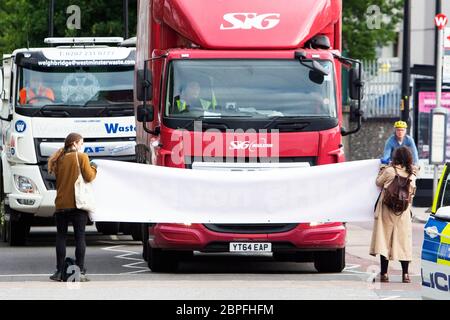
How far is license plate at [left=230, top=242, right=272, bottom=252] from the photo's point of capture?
1786cm

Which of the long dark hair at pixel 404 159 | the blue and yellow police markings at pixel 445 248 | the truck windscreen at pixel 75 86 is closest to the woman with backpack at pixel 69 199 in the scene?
the long dark hair at pixel 404 159

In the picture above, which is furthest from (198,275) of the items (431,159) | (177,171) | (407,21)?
(407,21)

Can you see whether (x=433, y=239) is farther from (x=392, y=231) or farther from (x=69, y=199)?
(x=69, y=199)

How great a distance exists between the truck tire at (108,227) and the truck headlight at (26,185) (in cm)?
216

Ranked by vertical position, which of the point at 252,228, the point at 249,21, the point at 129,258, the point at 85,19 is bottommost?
the point at 129,258

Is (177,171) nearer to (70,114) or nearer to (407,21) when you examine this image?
(70,114)

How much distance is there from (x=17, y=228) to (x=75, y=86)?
8.32ft

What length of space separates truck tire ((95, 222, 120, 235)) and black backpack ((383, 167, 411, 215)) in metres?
8.02

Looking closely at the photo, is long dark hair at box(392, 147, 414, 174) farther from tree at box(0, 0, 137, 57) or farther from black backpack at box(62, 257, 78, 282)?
tree at box(0, 0, 137, 57)

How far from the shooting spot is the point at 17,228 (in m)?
24.0

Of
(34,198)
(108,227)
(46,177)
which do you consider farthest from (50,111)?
(108,227)

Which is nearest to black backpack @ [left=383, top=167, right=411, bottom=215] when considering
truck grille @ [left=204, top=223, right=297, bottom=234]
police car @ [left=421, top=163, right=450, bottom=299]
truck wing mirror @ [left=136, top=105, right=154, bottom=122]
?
truck grille @ [left=204, top=223, right=297, bottom=234]

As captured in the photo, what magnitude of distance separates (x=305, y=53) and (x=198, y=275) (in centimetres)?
300

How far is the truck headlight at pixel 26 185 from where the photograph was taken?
22.9m
